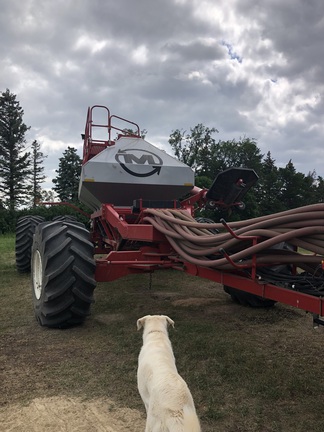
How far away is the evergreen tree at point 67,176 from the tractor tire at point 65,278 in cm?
3423

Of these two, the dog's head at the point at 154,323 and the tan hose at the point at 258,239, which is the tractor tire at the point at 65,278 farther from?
the dog's head at the point at 154,323

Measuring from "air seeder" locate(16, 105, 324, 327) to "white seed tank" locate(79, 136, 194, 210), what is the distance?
0.02 m

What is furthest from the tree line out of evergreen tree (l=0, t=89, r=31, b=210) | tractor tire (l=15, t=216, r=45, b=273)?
tractor tire (l=15, t=216, r=45, b=273)

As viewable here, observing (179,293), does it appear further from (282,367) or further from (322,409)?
(322,409)

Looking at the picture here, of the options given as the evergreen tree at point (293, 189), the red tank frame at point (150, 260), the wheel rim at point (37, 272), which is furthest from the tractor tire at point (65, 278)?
the evergreen tree at point (293, 189)

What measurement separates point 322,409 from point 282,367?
2.48 feet

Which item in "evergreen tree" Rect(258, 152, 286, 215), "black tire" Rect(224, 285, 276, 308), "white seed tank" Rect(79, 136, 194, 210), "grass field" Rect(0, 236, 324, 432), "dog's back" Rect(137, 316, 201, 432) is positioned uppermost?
"evergreen tree" Rect(258, 152, 286, 215)

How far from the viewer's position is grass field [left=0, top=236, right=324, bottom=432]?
2994 millimetres

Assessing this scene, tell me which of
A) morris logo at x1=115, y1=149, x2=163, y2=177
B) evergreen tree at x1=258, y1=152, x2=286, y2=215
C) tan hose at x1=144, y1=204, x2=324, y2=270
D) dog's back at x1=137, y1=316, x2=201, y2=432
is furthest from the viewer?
evergreen tree at x1=258, y1=152, x2=286, y2=215

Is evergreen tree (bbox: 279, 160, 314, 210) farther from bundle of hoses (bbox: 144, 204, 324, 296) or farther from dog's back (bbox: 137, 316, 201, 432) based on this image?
dog's back (bbox: 137, 316, 201, 432)

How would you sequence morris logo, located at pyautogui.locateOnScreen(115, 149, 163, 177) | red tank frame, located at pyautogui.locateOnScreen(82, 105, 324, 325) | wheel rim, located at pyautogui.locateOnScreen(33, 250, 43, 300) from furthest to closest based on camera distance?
1. morris logo, located at pyautogui.locateOnScreen(115, 149, 163, 177)
2. wheel rim, located at pyautogui.locateOnScreen(33, 250, 43, 300)
3. red tank frame, located at pyautogui.locateOnScreen(82, 105, 324, 325)

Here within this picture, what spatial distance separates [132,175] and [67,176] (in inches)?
1476

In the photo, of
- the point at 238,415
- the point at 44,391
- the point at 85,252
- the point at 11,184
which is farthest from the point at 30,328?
the point at 11,184

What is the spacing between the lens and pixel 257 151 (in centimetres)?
6003
